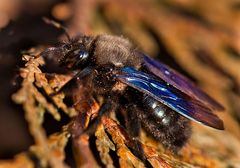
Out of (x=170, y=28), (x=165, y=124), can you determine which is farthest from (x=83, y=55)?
(x=170, y=28)

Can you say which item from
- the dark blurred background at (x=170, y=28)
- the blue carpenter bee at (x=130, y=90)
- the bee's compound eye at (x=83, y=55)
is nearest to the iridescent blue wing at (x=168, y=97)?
the blue carpenter bee at (x=130, y=90)

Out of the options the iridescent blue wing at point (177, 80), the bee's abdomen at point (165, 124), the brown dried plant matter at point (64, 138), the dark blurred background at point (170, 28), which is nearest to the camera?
the brown dried plant matter at point (64, 138)

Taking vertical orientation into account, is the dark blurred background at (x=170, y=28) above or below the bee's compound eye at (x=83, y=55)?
above

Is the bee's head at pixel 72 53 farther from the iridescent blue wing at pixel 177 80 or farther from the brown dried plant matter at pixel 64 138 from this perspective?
the iridescent blue wing at pixel 177 80

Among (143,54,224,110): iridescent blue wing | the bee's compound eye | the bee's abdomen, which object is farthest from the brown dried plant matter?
(143,54,224,110): iridescent blue wing

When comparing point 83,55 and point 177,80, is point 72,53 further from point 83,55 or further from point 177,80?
point 177,80

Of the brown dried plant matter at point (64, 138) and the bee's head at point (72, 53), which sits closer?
the brown dried plant matter at point (64, 138)

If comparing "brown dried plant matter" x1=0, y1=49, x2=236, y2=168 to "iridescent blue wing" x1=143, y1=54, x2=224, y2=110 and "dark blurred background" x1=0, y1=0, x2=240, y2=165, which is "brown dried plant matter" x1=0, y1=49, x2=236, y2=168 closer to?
"iridescent blue wing" x1=143, y1=54, x2=224, y2=110
